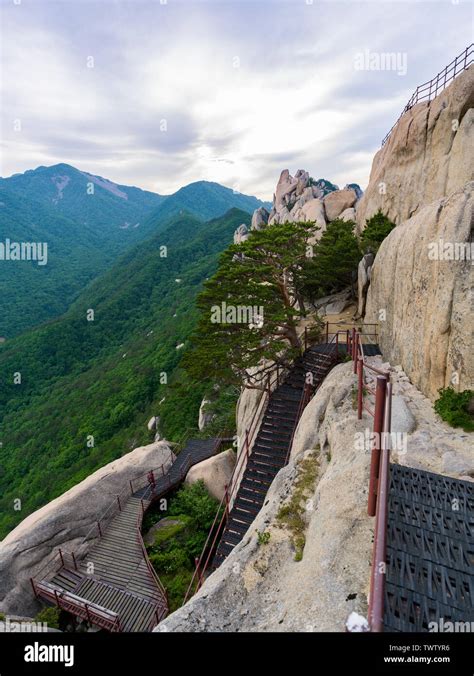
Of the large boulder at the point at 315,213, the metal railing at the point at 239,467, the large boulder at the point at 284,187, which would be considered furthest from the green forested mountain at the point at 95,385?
the large boulder at the point at 284,187

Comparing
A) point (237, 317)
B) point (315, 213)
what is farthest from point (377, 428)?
point (315, 213)

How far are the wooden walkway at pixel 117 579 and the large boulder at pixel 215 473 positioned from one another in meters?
0.90

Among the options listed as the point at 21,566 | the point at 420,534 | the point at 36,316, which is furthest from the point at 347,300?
the point at 36,316

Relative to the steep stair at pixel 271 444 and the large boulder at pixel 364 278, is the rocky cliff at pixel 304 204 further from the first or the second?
the steep stair at pixel 271 444

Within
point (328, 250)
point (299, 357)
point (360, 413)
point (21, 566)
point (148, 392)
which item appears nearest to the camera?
point (360, 413)

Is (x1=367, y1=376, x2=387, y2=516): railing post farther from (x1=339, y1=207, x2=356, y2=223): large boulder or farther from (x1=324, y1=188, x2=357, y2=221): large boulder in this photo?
(x1=324, y1=188, x2=357, y2=221): large boulder

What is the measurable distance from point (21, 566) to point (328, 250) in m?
23.6

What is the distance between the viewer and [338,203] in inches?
1446

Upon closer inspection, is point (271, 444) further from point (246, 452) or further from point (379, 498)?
point (379, 498)

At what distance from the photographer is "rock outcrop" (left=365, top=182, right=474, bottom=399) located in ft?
30.0

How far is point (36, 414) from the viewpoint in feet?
166

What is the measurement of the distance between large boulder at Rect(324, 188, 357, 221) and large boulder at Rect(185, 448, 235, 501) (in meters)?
27.8

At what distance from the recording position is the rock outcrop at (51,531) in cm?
1445
